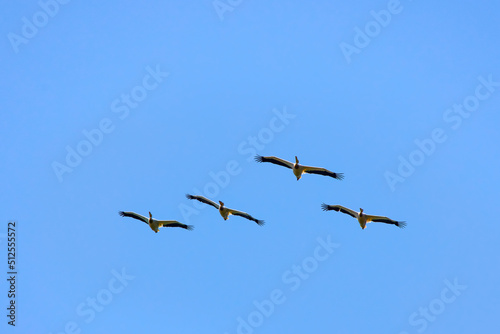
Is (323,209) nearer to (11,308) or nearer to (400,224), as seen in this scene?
(400,224)

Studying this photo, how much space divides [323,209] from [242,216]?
4.51m

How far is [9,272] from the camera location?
46.2 meters

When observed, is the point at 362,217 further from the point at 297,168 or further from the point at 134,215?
the point at 134,215

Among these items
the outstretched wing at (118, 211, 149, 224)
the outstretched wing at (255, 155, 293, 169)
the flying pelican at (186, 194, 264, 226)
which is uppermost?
the outstretched wing at (255, 155, 293, 169)

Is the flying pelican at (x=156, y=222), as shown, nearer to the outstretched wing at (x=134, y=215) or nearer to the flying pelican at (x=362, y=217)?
the outstretched wing at (x=134, y=215)

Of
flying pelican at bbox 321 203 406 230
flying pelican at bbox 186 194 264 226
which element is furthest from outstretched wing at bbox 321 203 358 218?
flying pelican at bbox 186 194 264 226

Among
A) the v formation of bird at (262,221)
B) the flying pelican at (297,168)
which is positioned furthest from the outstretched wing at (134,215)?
the flying pelican at (297,168)

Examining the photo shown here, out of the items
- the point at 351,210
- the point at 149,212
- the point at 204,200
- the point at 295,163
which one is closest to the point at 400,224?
the point at 351,210

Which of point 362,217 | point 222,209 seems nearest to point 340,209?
point 362,217

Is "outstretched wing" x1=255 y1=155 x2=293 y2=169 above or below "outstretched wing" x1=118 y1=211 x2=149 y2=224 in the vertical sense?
above

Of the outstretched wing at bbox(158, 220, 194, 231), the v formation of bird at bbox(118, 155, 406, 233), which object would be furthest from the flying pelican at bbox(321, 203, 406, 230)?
the outstretched wing at bbox(158, 220, 194, 231)

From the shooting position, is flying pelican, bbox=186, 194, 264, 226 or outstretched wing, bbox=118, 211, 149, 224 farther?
outstretched wing, bbox=118, 211, 149, 224

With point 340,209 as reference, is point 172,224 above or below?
below

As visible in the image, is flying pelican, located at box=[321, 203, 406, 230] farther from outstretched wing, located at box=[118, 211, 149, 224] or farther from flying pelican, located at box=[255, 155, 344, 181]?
outstretched wing, located at box=[118, 211, 149, 224]
